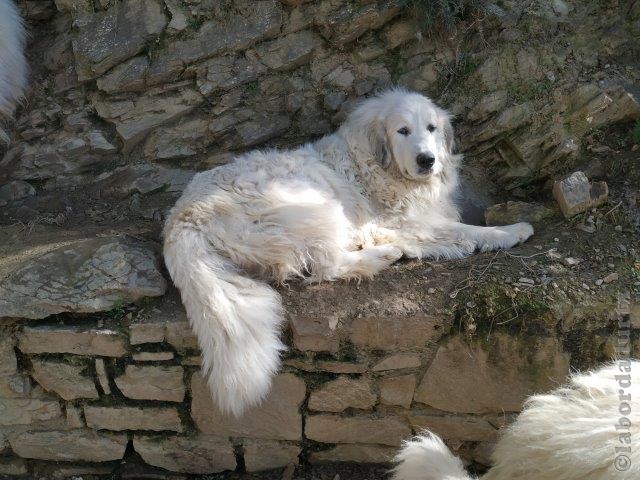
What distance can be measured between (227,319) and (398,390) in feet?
3.82

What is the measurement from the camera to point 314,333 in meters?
3.66

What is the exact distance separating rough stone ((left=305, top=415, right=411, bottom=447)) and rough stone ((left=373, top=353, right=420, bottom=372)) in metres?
0.38

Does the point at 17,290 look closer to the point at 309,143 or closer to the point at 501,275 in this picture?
the point at 309,143

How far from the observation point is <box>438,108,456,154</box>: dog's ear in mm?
4703

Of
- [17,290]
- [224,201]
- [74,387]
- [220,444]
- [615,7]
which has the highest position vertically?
[615,7]

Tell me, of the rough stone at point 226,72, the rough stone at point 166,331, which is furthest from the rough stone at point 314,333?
the rough stone at point 226,72

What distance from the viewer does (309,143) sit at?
4957mm

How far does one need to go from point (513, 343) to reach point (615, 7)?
315 cm

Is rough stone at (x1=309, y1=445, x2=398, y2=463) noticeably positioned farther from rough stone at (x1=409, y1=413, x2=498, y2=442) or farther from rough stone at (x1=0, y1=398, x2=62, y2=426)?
rough stone at (x1=0, y1=398, x2=62, y2=426)

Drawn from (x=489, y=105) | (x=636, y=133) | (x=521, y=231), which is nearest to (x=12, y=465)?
(x=521, y=231)

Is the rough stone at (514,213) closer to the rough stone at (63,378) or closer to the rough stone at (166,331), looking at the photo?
the rough stone at (166,331)

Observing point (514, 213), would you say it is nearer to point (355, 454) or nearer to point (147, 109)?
point (355, 454)

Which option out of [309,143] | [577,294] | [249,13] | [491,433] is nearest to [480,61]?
[309,143]

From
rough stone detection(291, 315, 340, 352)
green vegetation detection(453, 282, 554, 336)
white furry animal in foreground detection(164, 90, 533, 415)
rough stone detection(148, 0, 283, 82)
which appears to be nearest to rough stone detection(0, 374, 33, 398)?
white furry animal in foreground detection(164, 90, 533, 415)
